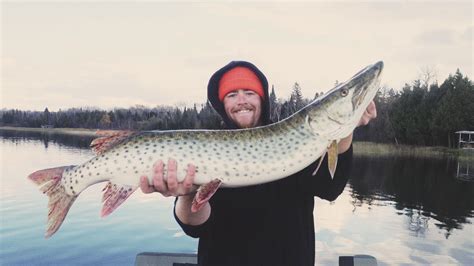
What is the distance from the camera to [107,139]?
254 centimetres

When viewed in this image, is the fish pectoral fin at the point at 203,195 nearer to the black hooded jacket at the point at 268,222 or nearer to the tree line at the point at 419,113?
the black hooded jacket at the point at 268,222

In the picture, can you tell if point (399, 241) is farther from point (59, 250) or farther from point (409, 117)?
point (409, 117)

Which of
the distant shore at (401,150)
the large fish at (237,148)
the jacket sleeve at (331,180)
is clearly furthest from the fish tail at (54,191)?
the distant shore at (401,150)

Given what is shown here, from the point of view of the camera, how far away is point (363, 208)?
18.7 meters

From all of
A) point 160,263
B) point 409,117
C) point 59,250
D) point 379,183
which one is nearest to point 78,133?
point 409,117

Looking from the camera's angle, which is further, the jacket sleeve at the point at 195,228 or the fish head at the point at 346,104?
the jacket sleeve at the point at 195,228

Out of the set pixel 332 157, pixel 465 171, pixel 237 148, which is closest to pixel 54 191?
pixel 237 148

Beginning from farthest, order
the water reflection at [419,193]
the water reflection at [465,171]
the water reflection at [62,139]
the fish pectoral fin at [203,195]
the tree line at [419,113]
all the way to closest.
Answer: the water reflection at [62,139], the tree line at [419,113], the water reflection at [465,171], the water reflection at [419,193], the fish pectoral fin at [203,195]

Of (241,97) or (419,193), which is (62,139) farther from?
(241,97)

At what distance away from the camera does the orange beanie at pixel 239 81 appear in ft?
9.48

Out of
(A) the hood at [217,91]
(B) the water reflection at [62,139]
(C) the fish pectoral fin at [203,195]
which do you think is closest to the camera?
(C) the fish pectoral fin at [203,195]

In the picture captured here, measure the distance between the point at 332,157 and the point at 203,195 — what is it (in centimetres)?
68

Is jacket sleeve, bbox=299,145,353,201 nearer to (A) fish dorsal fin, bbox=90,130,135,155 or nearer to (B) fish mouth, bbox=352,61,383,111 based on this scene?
(B) fish mouth, bbox=352,61,383,111

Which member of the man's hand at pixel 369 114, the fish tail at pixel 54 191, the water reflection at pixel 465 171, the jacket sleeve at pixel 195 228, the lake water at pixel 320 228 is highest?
the man's hand at pixel 369 114
